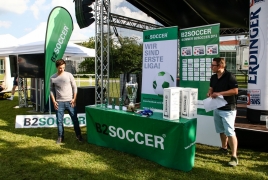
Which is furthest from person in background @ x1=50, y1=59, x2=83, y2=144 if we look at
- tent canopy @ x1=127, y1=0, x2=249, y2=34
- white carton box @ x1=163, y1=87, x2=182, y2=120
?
tent canopy @ x1=127, y1=0, x2=249, y2=34

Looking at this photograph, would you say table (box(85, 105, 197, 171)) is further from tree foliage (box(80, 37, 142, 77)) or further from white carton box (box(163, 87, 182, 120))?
tree foliage (box(80, 37, 142, 77))

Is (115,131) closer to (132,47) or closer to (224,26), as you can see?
(132,47)

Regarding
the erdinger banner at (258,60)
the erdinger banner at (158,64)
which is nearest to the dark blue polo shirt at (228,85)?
the erdinger banner at (158,64)

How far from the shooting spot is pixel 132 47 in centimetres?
964

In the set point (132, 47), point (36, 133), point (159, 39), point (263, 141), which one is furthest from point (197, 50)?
point (132, 47)

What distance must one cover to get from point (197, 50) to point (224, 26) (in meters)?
6.93

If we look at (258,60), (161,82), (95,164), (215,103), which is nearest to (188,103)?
(215,103)

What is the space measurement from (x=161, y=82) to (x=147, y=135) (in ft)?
3.47

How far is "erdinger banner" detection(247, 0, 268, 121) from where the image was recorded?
3.88 meters

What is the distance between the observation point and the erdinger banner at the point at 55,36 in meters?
5.64

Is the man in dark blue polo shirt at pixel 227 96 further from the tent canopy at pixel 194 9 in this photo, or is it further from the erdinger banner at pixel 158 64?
the tent canopy at pixel 194 9

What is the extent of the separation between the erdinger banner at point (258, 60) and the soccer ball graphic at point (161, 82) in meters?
1.52

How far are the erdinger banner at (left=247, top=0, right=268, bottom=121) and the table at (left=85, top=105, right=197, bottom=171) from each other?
5.66 ft

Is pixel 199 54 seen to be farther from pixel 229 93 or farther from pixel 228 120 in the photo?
pixel 228 120
